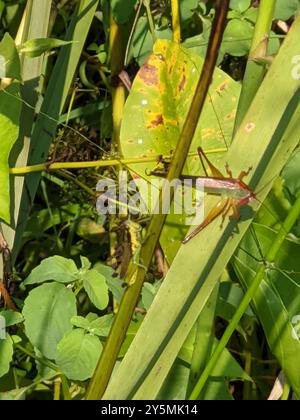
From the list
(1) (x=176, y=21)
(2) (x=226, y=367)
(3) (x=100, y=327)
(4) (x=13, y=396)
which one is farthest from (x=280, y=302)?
(1) (x=176, y=21)

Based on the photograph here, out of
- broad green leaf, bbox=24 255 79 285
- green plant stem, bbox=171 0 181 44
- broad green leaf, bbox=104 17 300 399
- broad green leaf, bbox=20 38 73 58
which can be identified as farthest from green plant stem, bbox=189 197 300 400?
green plant stem, bbox=171 0 181 44

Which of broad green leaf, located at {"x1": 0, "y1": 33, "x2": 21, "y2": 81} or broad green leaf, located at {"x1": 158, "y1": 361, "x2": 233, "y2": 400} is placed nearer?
broad green leaf, located at {"x1": 0, "y1": 33, "x2": 21, "y2": 81}

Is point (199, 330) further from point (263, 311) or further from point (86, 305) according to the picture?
point (86, 305)

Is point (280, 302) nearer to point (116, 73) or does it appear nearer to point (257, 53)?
point (257, 53)

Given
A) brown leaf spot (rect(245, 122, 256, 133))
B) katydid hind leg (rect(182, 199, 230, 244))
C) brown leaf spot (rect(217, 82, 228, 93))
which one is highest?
brown leaf spot (rect(245, 122, 256, 133))

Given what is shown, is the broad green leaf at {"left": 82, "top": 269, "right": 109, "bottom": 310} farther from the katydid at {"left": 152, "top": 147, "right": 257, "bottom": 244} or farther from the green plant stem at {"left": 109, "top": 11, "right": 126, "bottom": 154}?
the green plant stem at {"left": 109, "top": 11, "right": 126, "bottom": 154}

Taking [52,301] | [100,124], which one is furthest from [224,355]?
[100,124]

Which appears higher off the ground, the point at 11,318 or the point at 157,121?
the point at 157,121
